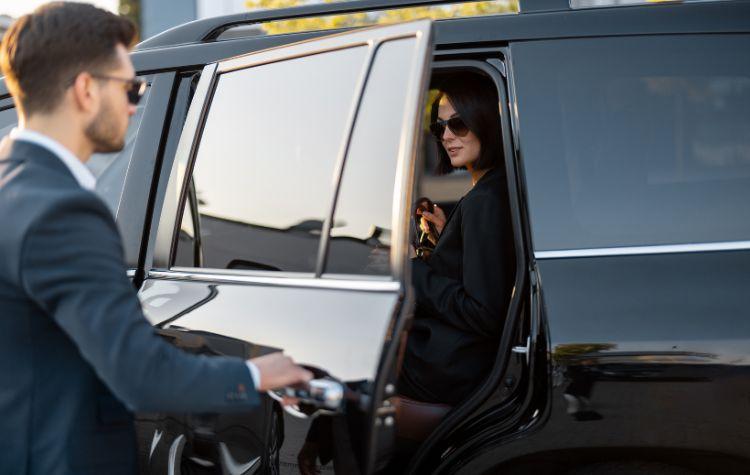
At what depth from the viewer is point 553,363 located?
2.06 meters

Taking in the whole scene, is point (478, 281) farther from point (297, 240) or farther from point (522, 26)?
point (522, 26)

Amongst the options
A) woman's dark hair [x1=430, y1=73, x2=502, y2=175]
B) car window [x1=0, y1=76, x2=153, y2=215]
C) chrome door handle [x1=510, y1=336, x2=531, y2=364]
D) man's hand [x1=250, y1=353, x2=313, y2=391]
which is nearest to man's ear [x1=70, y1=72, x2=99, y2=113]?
man's hand [x1=250, y1=353, x2=313, y2=391]

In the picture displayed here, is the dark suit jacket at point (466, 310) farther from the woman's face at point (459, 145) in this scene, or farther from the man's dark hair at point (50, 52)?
the man's dark hair at point (50, 52)

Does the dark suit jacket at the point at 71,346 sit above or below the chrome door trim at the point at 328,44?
below

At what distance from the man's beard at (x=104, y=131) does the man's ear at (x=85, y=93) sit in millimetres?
20

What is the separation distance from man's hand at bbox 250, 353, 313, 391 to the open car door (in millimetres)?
51

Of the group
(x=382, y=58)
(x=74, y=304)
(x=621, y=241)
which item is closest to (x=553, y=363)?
(x=621, y=241)

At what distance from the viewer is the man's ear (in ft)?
5.33

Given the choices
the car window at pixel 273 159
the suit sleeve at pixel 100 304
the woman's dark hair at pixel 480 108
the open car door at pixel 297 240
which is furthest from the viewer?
the woman's dark hair at pixel 480 108

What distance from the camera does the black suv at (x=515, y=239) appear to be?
1932 mm

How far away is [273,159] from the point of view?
2.26 meters

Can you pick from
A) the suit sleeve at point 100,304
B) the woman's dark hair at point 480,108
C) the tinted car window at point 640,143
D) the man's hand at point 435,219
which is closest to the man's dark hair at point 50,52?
the suit sleeve at point 100,304

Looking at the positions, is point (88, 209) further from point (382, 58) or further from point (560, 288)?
point (560, 288)

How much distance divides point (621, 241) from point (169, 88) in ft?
4.42
